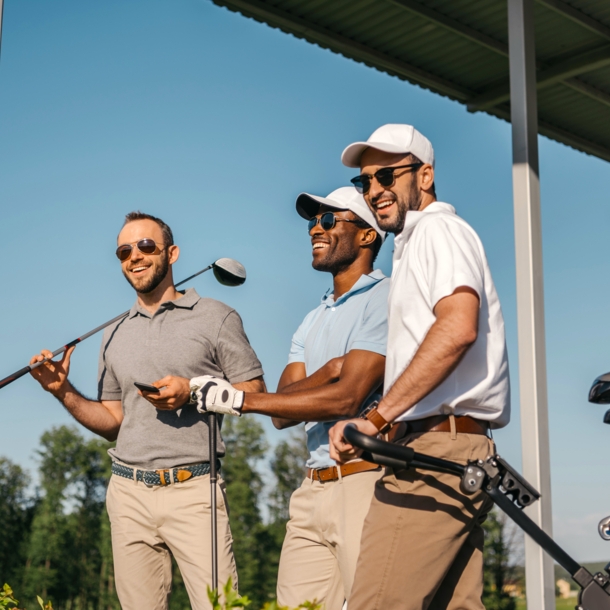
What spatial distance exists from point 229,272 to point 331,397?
1208 mm

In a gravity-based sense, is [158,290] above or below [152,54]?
below

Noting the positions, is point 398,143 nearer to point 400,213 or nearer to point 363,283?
point 400,213

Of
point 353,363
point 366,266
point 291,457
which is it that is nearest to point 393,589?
point 353,363

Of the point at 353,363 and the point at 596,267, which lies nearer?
the point at 353,363

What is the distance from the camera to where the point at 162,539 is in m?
3.62

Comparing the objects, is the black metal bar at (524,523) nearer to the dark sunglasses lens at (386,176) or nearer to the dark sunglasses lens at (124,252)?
the dark sunglasses lens at (386,176)

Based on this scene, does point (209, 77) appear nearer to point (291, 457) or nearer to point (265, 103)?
point (265, 103)

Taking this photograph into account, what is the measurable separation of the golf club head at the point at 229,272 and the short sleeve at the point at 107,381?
525mm

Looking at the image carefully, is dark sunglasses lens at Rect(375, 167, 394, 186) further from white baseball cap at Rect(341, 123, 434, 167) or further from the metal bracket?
the metal bracket

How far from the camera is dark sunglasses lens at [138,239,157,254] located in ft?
12.6

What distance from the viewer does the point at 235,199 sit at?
35531 mm

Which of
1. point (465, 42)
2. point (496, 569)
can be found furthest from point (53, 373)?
point (496, 569)

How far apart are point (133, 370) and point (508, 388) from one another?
1.65 m

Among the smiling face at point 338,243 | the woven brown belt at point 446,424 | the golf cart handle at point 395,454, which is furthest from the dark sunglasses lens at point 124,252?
the golf cart handle at point 395,454
